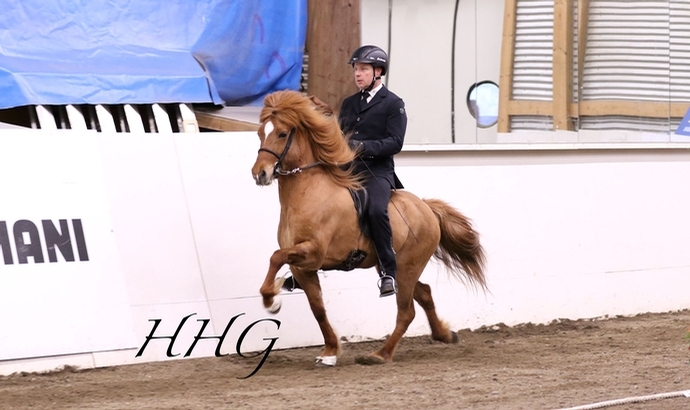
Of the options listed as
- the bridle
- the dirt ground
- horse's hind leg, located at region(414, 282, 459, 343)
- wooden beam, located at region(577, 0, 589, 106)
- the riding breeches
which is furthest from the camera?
wooden beam, located at region(577, 0, 589, 106)

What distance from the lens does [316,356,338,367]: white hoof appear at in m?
6.83

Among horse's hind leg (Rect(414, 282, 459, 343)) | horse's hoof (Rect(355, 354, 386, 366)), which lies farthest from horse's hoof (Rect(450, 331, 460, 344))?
horse's hoof (Rect(355, 354, 386, 366))

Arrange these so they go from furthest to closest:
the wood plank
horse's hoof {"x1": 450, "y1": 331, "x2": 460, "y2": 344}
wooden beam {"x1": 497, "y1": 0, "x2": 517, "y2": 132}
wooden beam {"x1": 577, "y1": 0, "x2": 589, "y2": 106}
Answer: wooden beam {"x1": 577, "y1": 0, "x2": 589, "y2": 106}, wooden beam {"x1": 497, "y1": 0, "x2": 517, "y2": 132}, the wood plank, horse's hoof {"x1": 450, "y1": 331, "x2": 460, "y2": 344}

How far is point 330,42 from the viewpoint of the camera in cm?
911

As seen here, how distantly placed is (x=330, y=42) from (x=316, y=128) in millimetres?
2692

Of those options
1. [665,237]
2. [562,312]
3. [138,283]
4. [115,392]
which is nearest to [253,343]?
[138,283]

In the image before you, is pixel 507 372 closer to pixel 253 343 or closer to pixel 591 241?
pixel 253 343

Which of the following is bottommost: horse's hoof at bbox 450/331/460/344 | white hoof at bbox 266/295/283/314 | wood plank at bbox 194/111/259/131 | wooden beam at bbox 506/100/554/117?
horse's hoof at bbox 450/331/460/344

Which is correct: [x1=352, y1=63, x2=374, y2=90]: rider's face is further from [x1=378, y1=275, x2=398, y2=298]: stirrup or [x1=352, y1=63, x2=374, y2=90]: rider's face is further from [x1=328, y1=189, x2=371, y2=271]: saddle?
[x1=378, y1=275, x2=398, y2=298]: stirrup

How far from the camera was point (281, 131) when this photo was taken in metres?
6.42

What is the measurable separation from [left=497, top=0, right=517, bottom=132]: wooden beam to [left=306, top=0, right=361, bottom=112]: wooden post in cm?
156

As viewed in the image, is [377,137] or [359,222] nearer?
[359,222]

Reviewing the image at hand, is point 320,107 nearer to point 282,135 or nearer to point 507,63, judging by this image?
point 282,135

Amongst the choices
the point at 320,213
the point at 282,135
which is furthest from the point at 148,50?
the point at 320,213
